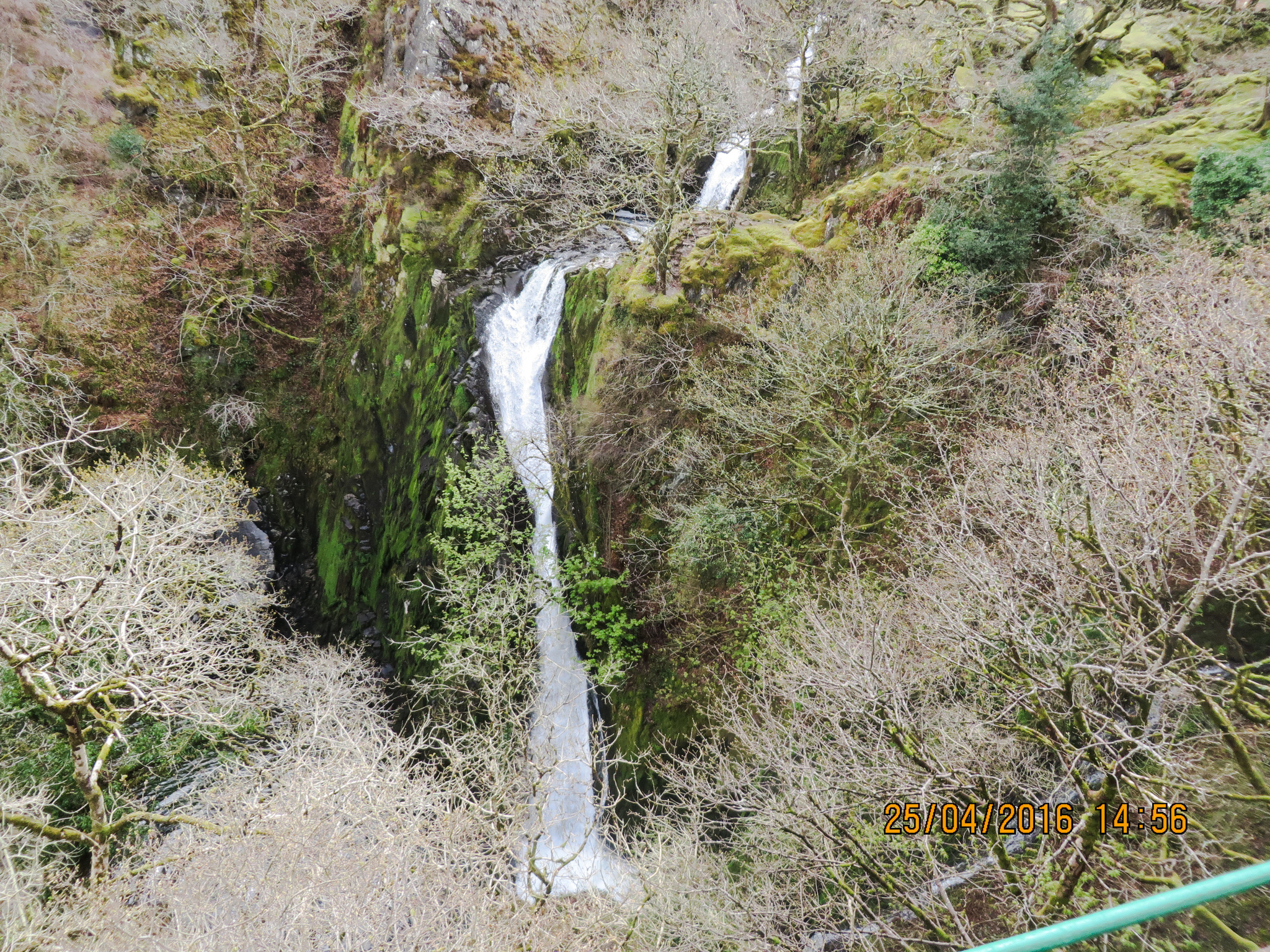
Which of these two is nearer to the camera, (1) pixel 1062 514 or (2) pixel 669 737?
(1) pixel 1062 514

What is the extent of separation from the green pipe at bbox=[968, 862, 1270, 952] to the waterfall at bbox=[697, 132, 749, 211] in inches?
612

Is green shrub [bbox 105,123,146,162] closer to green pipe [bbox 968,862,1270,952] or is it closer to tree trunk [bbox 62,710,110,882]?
tree trunk [bbox 62,710,110,882]

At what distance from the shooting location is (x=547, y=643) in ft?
36.3

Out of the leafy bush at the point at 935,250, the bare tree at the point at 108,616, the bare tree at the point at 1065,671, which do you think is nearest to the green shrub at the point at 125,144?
the bare tree at the point at 108,616

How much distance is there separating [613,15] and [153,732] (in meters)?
20.6

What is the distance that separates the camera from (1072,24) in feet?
32.6

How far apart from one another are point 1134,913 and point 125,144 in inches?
925

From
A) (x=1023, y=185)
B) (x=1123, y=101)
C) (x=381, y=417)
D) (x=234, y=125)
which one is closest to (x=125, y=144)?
(x=234, y=125)

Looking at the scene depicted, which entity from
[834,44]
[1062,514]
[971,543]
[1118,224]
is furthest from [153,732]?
[834,44]

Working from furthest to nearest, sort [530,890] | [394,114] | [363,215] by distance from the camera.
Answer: [363,215]
[394,114]
[530,890]

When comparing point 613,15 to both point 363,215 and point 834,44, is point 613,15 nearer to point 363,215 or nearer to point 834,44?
point 834,44

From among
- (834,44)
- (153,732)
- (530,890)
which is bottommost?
(153,732)

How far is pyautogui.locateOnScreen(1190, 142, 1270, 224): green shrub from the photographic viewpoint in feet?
22.3
